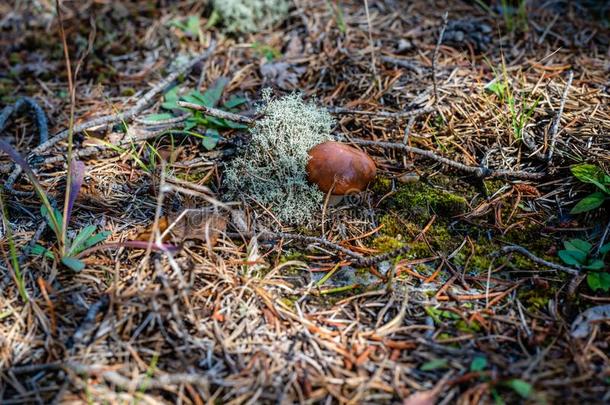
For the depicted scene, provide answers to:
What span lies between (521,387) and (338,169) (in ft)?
4.30

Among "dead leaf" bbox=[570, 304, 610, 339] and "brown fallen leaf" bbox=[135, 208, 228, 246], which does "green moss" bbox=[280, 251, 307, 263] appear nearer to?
"brown fallen leaf" bbox=[135, 208, 228, 246]

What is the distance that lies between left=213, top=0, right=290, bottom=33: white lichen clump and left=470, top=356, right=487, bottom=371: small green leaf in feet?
10.2

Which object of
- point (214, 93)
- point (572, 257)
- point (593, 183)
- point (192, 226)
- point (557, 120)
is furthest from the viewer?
point (214, 93)

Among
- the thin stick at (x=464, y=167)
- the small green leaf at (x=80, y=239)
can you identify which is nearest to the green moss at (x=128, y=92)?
the small green leaf at (x=80, y=239)

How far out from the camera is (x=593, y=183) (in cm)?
250

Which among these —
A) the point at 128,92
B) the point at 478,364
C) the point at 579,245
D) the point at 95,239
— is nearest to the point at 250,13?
the point at 128,92

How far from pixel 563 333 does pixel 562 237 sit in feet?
1.99

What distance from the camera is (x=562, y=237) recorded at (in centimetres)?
244

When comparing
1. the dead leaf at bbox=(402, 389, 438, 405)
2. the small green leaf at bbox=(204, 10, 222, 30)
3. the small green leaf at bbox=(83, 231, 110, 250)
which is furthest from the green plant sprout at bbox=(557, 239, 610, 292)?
the small green leaf at bbox=(204, 10, 222, 30)

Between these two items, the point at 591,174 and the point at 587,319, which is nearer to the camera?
the point at 587,319

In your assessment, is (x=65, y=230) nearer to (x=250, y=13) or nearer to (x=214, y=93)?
(x=214, y=93)

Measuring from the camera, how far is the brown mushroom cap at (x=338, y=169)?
8.30ft

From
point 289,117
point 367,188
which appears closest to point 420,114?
point 367,188

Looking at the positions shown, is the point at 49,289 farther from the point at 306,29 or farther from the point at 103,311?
the point at 306,29
